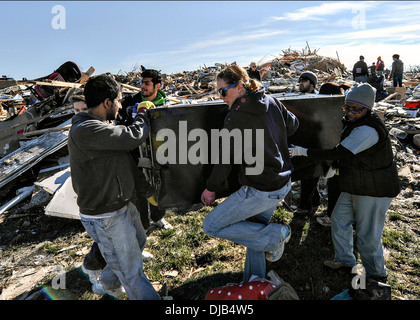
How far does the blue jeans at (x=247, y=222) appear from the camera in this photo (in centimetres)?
240

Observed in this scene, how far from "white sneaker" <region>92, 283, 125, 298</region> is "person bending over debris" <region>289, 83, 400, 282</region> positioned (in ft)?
7.08

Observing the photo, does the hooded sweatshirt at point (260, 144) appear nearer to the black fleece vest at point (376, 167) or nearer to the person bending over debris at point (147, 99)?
the black fleece vest at point (376, 167)

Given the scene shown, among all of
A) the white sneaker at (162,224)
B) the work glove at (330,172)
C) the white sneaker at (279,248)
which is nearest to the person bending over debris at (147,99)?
the white sneaker at (162,224)

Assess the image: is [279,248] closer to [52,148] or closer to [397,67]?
[52,148]

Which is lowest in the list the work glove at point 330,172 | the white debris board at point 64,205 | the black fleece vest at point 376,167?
the white debris board at point 64,205

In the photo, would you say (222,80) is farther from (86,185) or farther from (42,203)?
(42,203)

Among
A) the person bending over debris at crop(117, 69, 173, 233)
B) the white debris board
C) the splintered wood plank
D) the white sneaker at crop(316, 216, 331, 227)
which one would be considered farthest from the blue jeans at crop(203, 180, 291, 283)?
the splintered wood plank

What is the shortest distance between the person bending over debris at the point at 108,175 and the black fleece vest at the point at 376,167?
76.4 inches

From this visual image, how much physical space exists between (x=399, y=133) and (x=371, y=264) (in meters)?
6.02

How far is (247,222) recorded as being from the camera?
8.38 feet

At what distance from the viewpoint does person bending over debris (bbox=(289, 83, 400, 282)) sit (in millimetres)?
2551

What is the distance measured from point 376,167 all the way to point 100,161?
7.73 feet

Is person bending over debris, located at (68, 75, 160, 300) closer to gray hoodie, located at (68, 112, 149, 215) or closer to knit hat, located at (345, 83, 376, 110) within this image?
gray hoodie, located at (68, 112, 149, 215)
